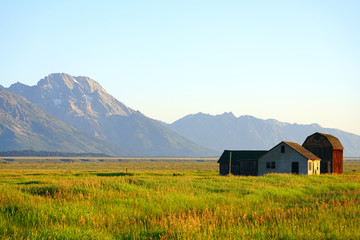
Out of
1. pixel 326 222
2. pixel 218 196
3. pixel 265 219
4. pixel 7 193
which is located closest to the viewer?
pixel 326 222

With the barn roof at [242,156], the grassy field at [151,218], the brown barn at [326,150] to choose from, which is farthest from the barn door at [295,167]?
the grassy field at [151,218]

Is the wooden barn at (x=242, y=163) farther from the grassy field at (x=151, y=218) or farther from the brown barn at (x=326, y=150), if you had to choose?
the grassy field at (x=151, y=218)

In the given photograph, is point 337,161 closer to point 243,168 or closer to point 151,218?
point 243,168

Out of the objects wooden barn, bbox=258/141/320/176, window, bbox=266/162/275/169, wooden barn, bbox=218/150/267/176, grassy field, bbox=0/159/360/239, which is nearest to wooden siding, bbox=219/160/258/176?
wooden barn, bbox=218/150/267/176

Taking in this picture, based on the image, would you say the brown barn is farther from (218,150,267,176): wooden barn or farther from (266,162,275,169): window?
(266,162,275,169): window

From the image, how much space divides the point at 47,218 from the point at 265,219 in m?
8.62

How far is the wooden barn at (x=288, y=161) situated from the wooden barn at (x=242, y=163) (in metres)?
1.72

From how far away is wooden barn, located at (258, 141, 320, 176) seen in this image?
61.8 meters

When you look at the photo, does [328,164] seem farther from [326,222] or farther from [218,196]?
[326,222]

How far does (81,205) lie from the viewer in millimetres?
18188

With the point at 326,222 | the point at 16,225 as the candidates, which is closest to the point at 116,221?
the point at 16,225

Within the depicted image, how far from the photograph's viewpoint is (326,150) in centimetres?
7006

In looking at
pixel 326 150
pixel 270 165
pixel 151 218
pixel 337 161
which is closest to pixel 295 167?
pixel 270 165

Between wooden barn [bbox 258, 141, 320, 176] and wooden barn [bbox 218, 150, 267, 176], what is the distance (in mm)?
1717
